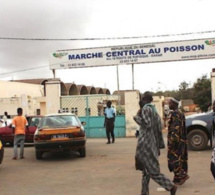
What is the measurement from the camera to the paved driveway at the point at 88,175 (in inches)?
276

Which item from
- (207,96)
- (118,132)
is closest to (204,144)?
(118,132)

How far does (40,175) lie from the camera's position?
8.87m

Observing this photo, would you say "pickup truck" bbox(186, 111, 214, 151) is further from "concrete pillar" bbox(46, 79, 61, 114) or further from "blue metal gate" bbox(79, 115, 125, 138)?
"concrete pillar" bbox(46, 79, 61, 114)

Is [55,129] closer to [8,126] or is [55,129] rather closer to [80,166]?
[80,166]

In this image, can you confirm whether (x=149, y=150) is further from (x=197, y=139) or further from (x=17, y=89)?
(x=17, y=89)

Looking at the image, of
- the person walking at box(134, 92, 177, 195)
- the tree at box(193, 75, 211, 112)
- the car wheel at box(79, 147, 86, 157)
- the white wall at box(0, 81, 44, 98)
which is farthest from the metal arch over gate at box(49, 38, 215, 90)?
the tree at box(193, 75, 211, 112)

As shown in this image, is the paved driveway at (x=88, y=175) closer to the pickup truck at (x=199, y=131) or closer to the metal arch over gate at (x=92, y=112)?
the pickup truck at (x=199, y=131)

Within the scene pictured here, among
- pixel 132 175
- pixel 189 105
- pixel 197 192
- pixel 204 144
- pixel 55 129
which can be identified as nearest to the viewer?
pixel 197 192

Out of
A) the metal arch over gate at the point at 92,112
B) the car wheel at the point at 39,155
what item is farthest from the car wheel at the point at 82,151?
the metal arch over gate at the point at 92,112

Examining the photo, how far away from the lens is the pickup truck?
12.0 meters

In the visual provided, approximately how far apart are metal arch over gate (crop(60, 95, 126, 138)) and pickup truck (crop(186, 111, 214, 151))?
23.9 feet

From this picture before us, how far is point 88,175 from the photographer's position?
8.58m

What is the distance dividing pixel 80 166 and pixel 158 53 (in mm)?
10727

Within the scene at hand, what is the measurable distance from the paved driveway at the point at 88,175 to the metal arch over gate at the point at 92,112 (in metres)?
6.66
